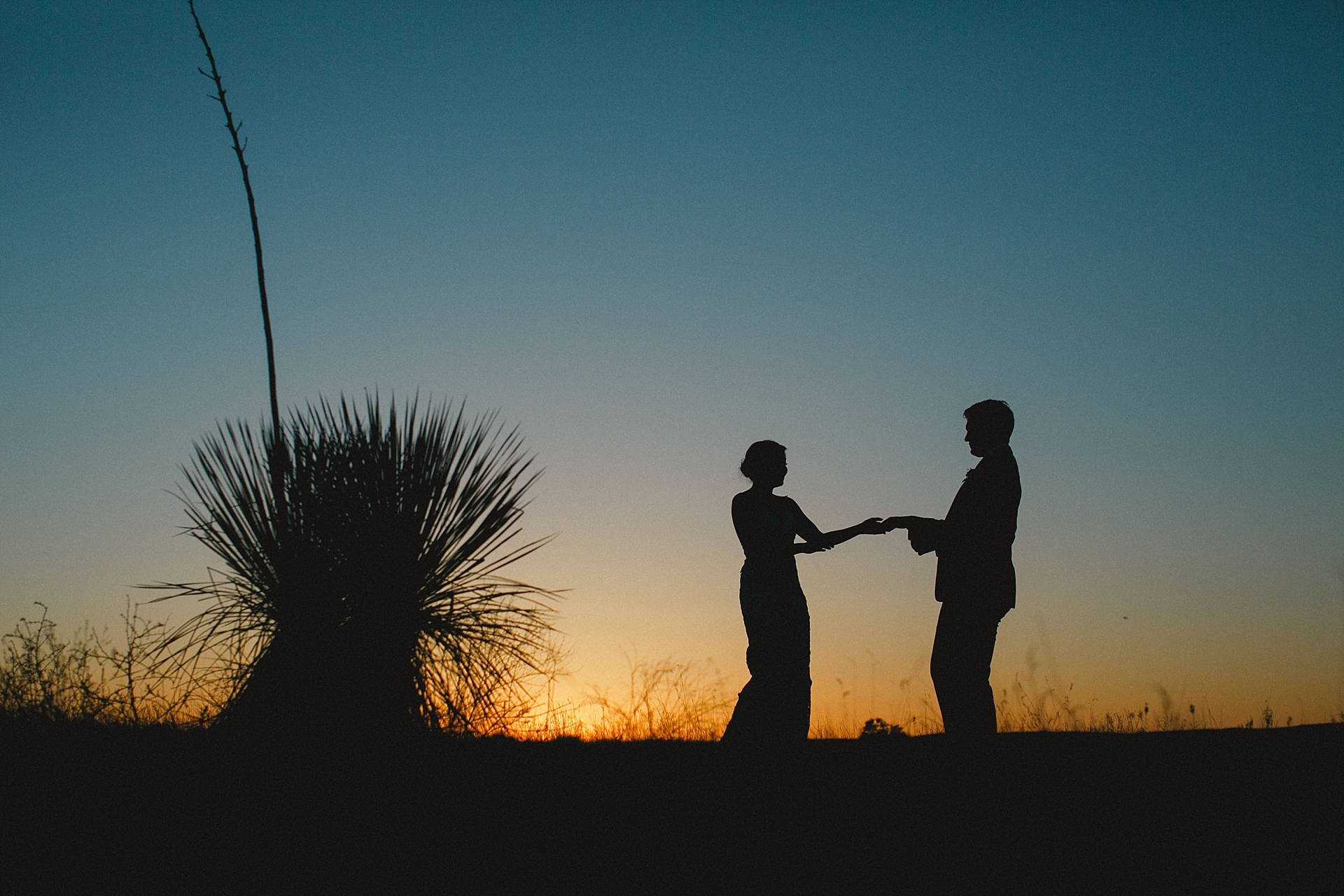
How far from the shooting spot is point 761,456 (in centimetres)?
503

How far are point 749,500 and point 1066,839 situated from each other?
2351 millimetres

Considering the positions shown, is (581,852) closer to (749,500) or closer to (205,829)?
(205,829)

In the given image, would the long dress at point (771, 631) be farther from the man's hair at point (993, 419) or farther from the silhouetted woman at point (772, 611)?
A: the man's hair at point (993, 419)

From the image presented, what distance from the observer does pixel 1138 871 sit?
8.71 ft

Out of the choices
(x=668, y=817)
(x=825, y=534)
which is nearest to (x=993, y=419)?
(x=825, y=534)

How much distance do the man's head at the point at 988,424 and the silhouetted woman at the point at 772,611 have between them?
87 cm

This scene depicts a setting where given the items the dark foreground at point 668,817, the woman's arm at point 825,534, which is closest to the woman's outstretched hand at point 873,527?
the woman's arm at point 825,534

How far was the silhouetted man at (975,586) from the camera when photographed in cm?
378

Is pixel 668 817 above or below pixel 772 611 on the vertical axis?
below

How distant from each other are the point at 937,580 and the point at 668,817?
1.52 meters

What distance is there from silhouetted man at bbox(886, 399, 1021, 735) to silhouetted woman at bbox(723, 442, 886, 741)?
94cm

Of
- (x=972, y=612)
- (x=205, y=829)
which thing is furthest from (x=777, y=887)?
(x=205, y=829)

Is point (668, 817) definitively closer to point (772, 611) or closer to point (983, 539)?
point (772, 611)

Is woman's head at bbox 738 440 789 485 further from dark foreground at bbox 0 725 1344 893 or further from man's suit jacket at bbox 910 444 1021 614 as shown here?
dark foreground at bbox 0 725 1344 893
